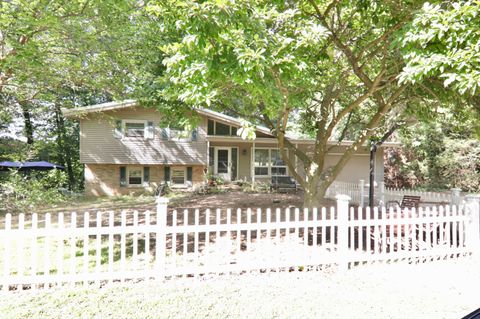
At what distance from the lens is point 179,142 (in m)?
17.2

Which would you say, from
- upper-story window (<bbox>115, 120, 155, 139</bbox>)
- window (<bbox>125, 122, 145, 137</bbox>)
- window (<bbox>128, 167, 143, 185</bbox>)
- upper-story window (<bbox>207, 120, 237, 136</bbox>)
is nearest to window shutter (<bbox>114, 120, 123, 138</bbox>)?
upper-story window (<bbox>115, 120, 155, 139</bbox>)

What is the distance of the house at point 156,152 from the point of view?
54.3 ft

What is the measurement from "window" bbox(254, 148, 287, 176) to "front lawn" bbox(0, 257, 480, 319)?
14.5 meters

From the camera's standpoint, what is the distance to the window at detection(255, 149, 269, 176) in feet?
62.7

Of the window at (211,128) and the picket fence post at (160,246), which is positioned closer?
the picket fence post at (160,246)

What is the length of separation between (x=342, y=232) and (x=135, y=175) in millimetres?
15161

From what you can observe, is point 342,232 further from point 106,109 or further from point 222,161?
point 106,109

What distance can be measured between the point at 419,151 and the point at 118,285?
2012cm

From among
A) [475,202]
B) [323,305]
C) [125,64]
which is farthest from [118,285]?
[125,64]

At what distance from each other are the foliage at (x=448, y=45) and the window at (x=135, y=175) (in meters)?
15.9

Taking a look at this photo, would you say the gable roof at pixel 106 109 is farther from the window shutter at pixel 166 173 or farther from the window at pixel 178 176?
the window shutter at pixel 166 173

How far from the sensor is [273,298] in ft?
12.5

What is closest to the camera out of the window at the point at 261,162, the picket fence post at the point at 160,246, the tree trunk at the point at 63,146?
the picket fence post at the point at 160,246

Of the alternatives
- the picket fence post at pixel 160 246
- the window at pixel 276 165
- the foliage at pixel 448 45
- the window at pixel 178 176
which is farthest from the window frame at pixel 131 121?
the foliage at pixel 448 45
